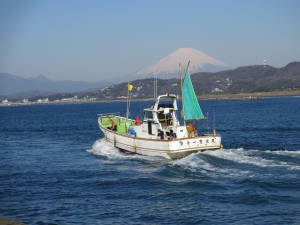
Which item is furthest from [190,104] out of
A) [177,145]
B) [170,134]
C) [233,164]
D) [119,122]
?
[119,122]

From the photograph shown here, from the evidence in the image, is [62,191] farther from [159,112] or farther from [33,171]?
[159,112]

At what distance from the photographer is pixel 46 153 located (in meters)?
41.7

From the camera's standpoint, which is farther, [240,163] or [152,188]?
[240,163]

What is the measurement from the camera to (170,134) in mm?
34625

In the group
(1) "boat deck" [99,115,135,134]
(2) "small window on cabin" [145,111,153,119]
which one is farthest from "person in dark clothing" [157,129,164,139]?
(1) "boat deck" [99,115,135,134]

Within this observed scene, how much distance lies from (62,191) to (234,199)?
9689mm

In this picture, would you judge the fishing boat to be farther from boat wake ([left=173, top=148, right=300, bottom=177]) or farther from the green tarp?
boat wake ([left=173, top=148, right=300, bottom=177])

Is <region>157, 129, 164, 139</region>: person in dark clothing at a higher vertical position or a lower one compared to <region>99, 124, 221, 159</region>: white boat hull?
higher

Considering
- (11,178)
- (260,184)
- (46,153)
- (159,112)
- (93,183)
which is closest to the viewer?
(260,184)

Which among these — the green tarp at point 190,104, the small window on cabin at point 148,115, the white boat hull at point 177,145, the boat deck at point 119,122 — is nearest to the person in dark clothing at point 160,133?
the white boat hull at point 177,145

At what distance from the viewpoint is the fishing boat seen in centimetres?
3278

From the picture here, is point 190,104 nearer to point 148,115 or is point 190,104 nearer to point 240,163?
point 148,115

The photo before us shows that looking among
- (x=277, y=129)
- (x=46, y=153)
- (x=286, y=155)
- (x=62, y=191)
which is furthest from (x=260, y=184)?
(x=277, y=129)

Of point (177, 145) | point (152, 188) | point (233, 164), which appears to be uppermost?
point (177, 145)
